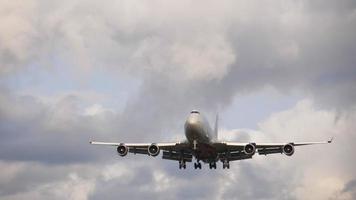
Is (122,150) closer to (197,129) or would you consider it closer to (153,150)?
(153,150)

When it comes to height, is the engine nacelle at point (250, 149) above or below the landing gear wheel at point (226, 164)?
above

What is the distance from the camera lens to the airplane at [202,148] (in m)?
106

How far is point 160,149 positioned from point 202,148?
6.00 metres

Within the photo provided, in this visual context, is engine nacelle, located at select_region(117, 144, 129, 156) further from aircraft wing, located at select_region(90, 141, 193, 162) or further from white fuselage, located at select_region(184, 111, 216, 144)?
white fuselage, located at select_region(184, 111, 216, 144)

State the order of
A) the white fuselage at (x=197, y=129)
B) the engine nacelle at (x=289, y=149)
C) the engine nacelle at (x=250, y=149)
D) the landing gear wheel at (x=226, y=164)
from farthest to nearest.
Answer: the landing gear wheel at (x=226, y=164), the engine nacelle at (x=289, y=149), the engine nacelle at (x=250, y=149), the white fuselage at (x=197, y=129)

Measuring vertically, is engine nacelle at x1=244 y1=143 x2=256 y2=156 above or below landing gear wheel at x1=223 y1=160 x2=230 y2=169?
above

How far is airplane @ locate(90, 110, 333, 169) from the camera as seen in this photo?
349 ft

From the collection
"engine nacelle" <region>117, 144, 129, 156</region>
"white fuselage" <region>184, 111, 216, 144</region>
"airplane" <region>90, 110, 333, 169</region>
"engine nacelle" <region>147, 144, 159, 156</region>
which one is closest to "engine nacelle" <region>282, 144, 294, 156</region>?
"airplane" <region>90, 110, 333, 169</region>

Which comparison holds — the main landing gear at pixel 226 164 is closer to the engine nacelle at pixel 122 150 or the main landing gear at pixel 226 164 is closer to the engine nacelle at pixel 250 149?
the engine nacelle at pixel 250 149

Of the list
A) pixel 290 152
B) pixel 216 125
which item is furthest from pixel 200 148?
pixel 216 125

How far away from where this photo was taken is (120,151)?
113 m

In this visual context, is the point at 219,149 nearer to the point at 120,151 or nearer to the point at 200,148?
the point at 200,148

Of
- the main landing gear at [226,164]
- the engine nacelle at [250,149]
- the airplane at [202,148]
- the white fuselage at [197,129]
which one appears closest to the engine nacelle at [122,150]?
the airplane at [202,148]

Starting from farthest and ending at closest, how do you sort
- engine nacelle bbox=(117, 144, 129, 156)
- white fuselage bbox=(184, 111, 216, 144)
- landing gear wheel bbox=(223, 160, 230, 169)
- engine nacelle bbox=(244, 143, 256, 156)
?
1. landing gear wheel bbox=(223, 160, 230, 169)
2. engine nacelle bbox=(117, 144, 129, 156)
3. engine nacelle bbox=(244, 143, 256, 156)
4. white fuselage bbox=(184, 111, 216, 144)
